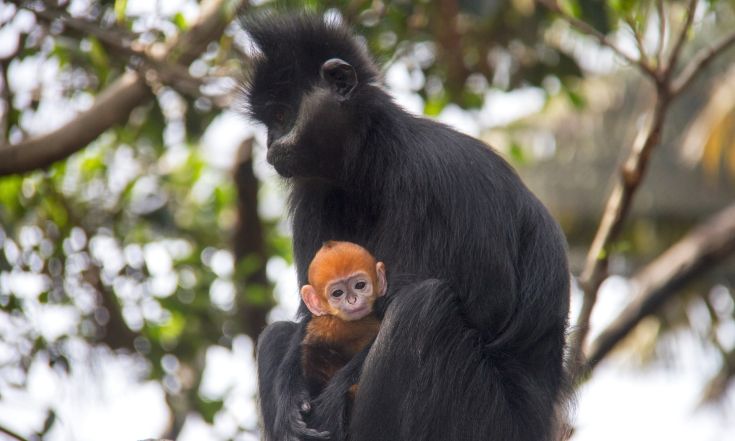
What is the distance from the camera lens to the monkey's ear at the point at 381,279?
16.2ft

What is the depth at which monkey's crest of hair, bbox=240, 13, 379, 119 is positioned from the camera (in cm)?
522

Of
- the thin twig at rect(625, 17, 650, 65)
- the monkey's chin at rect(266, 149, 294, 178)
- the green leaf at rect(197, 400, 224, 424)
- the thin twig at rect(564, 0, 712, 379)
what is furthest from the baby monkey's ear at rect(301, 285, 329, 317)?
the thin twig at rect(625, 17, 650, 65)

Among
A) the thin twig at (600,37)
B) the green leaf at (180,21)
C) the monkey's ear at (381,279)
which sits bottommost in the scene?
the monkey's ear at (381,279)

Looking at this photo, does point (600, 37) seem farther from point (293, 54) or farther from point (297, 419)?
point (297, 419)

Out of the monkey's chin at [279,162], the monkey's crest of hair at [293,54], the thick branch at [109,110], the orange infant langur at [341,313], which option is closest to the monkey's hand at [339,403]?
the orange infant langur at [341,313]

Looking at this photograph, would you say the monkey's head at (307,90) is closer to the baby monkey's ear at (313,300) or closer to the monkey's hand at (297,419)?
the baby monkey's ear at (313,300)

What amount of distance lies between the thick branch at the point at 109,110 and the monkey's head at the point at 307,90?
34.4 inches

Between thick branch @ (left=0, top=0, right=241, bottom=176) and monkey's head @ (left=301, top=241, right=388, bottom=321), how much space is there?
175 centimetres

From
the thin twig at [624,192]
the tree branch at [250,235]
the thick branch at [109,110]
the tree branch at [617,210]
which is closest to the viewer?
the thin twig at [624,192]

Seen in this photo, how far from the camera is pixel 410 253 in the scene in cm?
495

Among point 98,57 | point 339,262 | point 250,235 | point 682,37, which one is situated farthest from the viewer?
point 250,235

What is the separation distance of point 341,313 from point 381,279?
0.23 meters

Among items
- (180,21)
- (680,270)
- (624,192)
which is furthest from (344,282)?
(680,270)

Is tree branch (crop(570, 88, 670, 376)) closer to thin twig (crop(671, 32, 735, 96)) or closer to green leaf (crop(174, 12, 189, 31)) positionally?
thin twig (crop(671, 32, 735, 96))
